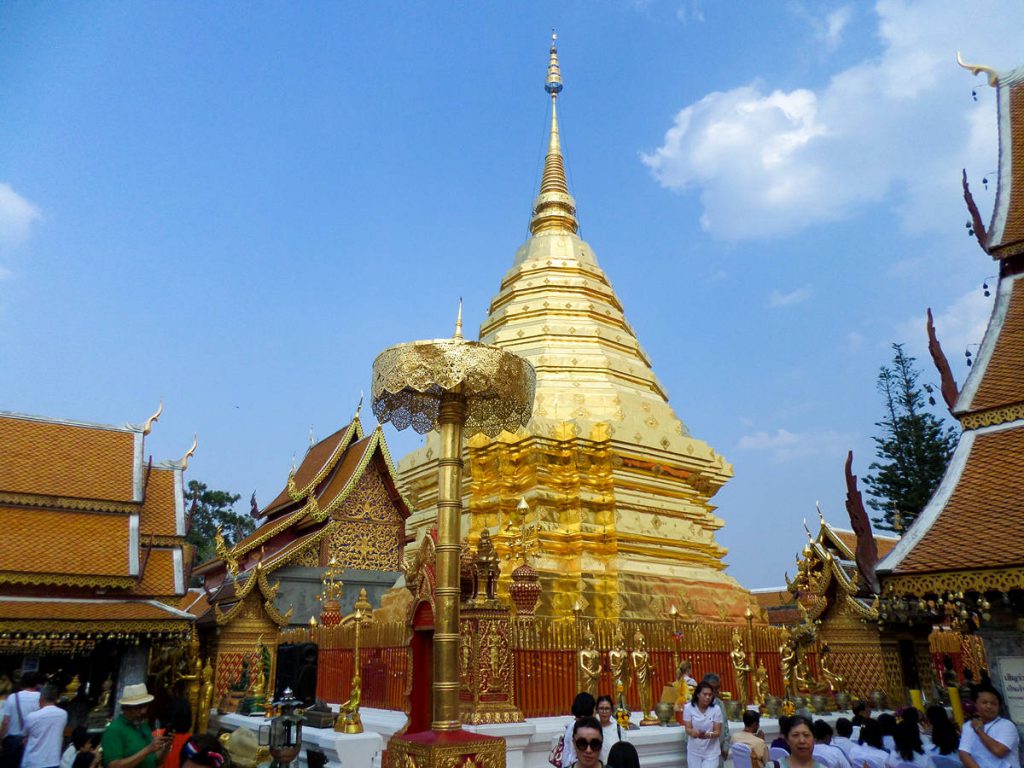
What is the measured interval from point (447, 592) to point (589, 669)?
11.2ft

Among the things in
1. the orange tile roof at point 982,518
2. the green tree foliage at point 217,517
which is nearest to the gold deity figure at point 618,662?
the orange tile roof at point 982,518

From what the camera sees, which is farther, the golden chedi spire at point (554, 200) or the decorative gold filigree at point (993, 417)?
the golden chedi spire at point (554, 200)

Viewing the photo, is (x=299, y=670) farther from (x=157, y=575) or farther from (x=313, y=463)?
(x=313, y=463)

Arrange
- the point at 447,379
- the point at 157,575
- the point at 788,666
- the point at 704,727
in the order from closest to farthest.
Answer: the point at 447,379 < the point at 704,727 < the point at 788,666 < the point at 157,575

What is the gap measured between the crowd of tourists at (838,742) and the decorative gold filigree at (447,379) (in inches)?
96.8

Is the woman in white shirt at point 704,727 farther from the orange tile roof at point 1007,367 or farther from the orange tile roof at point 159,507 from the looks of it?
the orange tile roof at point 159,507

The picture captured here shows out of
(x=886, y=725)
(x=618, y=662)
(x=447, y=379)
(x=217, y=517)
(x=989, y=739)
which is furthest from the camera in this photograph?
(x=217, y=517)

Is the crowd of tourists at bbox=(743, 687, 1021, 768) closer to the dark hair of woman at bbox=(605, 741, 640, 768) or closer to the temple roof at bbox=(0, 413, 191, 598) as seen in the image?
the dark hair of woman at bbox=(605, 741, 640, 768)

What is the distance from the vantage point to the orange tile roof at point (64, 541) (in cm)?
1148

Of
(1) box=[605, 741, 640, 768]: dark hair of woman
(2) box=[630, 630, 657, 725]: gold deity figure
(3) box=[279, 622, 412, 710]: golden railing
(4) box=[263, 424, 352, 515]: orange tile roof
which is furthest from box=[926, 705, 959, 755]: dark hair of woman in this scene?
(4) box=[263, 424, 352, 515]: orange tile roof

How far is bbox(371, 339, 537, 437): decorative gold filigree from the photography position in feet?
19.1

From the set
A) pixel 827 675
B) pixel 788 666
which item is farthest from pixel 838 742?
pixel 827 675

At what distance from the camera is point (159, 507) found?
1433 cm

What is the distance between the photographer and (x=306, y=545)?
1730 centimetres
